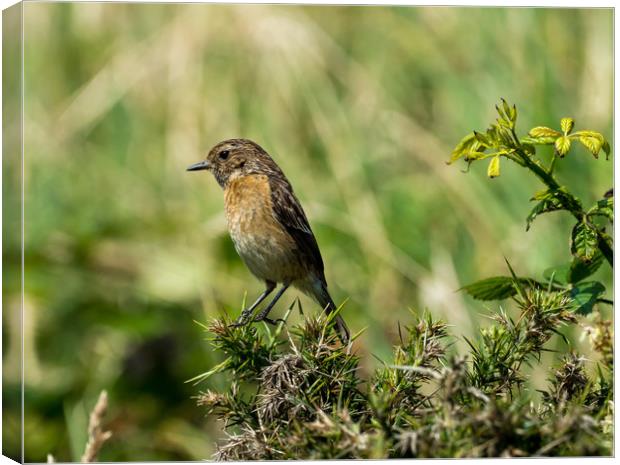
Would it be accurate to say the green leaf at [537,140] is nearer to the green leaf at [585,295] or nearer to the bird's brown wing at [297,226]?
the green leaf at [585,295]

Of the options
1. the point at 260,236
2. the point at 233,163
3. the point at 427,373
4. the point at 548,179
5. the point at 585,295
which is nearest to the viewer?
the point at 427,373

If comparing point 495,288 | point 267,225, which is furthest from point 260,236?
point 495,288

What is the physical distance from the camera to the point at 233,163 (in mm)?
4098

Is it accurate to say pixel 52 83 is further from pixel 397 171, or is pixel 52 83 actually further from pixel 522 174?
pixel 522 174

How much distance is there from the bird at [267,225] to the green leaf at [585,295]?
→ 1.53 metres

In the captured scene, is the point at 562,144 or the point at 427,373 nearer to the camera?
the point at 427,373

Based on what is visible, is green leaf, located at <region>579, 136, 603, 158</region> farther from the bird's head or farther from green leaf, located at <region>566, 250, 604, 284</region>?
the bird's head

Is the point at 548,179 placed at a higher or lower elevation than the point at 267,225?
lower

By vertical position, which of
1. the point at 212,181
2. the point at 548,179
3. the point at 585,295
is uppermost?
the point at 212,181

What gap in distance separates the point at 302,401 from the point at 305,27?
3834 millimetres

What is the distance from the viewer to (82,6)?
217 inches

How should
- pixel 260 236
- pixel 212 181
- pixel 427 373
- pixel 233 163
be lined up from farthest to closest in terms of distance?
pixel 212 181
pixel 233 163
pixel 260 236
pixel 427 373

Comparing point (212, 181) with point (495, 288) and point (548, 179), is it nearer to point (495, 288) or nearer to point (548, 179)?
point (495, 288)

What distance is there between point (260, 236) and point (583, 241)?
1777 mm
